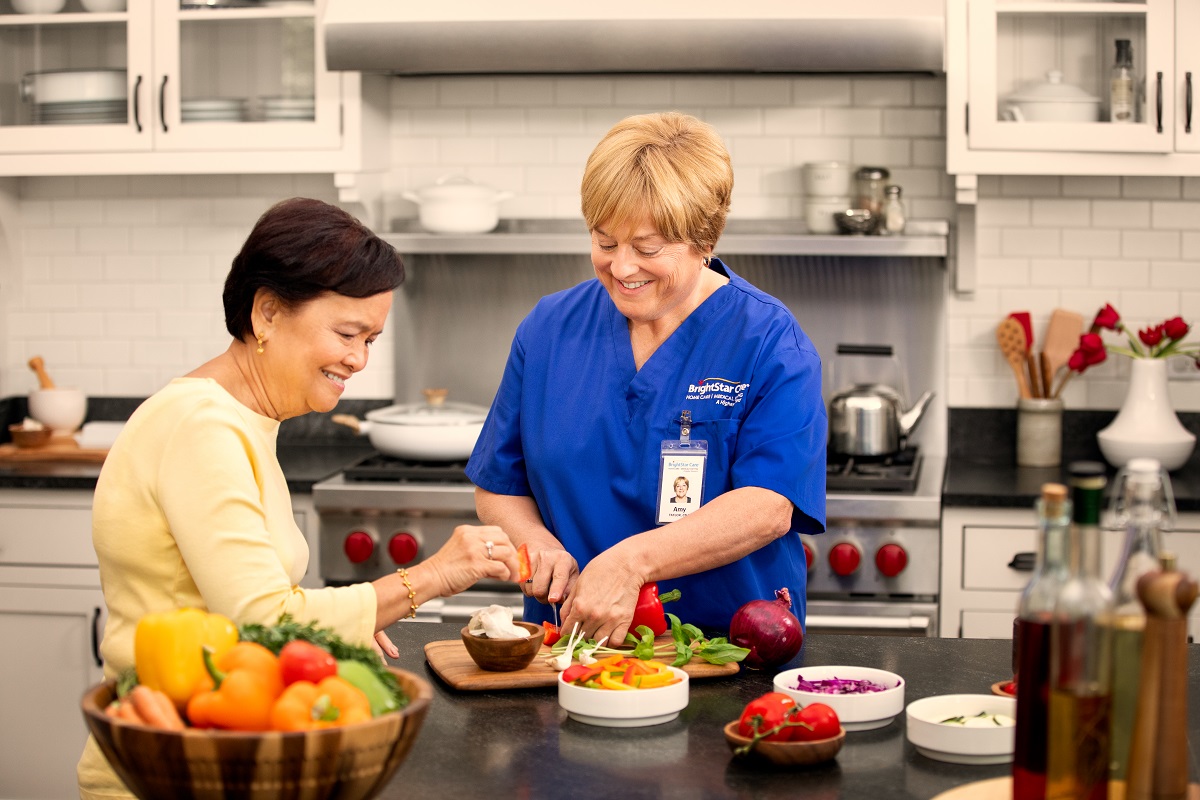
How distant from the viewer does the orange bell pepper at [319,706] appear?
1.23 meters

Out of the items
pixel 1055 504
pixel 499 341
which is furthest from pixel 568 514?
pixel 499 341

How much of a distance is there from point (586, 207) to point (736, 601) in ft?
2.30

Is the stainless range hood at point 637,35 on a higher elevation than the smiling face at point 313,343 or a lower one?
higher

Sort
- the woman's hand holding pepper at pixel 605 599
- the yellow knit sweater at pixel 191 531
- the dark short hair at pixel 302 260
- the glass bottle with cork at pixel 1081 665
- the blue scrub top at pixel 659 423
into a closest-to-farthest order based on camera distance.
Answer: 1. the glass bottle with cork at pixel 1081 665
2. the yellow knit sweater at pixel 191 531
3. the dark short hair at pixel 302 260
4. the woman's hand holding pepper at pixel 605 599
5. the blue scrub top at pixel 659 423

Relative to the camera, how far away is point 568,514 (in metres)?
2.34

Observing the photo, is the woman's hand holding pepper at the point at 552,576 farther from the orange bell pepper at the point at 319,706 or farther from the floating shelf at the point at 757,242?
the floating shelf at the point at 757,242

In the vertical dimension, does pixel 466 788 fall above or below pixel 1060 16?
below

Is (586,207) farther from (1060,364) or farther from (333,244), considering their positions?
(1060,364)

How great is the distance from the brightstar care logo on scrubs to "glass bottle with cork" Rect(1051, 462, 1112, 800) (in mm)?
1093

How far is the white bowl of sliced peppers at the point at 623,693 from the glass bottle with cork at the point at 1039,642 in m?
0.51

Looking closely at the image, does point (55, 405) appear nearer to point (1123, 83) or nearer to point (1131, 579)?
point (1123, 83)

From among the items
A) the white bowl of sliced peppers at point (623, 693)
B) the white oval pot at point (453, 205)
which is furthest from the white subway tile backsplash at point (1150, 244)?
the white bowl of sliced peppers at point (623, 693)

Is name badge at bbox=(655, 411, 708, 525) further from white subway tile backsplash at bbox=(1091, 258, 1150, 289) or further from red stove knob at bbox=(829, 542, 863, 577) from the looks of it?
white subway tile backsplash at bbox=(1091, 258, 1150, 289)

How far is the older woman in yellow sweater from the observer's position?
62.2 inches
